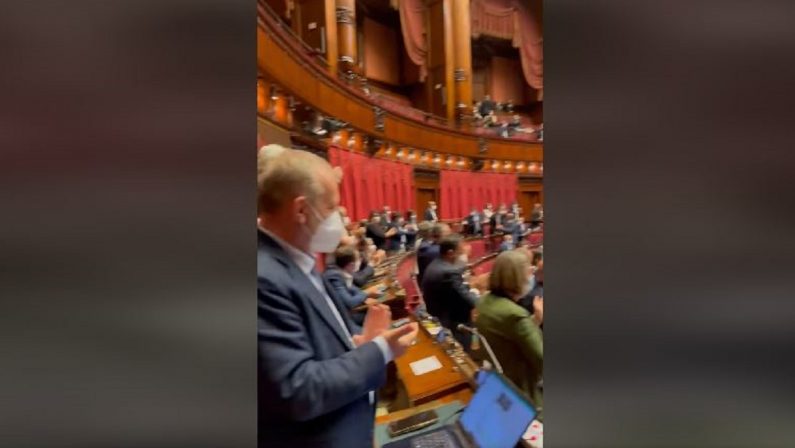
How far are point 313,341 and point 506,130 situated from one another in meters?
0.62

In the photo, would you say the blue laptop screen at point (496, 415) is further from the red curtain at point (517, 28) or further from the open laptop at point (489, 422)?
the red curtain at point (517, 28)

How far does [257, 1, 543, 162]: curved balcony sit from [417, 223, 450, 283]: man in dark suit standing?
0.18 m

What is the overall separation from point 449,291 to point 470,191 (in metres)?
0.22

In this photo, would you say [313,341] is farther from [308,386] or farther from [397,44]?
[397,44]

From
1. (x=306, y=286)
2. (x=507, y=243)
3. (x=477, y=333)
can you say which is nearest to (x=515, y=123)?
(x=507, y=243)

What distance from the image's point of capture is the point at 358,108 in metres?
1.02

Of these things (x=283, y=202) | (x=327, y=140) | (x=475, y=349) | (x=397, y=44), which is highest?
(x=397, y=44)

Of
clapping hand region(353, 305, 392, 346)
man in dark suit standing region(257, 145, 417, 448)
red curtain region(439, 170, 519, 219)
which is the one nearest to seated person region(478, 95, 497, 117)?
red curtain region(439, 170, 519, 219)

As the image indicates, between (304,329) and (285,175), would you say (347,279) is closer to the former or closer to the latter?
(304,329)

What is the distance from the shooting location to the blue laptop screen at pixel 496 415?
1062mm

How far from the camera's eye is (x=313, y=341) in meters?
0.97

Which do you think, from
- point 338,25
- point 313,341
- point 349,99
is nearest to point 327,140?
point 349,99

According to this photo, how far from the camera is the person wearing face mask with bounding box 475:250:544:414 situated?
107 cm

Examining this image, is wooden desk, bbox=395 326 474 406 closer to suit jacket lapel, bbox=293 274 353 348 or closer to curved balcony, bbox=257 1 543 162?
suit jacket lapel, bbox=293 274 353 348
